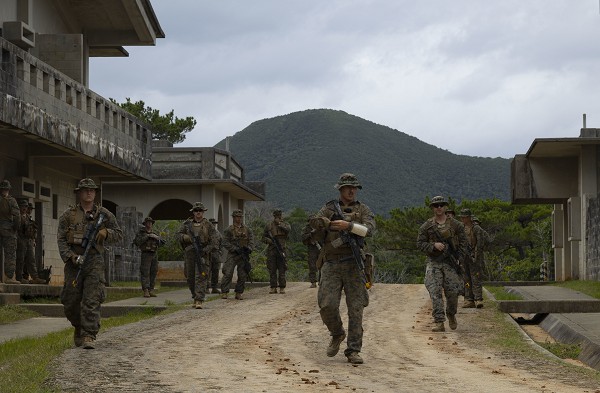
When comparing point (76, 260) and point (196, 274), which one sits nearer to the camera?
point (76, 260)

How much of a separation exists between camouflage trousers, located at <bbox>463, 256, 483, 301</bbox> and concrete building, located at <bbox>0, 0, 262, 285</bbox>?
28.2ft

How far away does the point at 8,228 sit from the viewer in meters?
22.0

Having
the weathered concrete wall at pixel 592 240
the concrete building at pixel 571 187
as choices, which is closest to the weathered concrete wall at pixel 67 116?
the concrete building at pixel 571 187

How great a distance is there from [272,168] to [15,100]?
446ft

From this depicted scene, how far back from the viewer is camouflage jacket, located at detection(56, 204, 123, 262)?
13.3m

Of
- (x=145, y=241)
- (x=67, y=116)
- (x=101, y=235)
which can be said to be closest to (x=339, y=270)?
(x=101, y=235)

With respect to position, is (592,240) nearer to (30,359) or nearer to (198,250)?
(198,250)

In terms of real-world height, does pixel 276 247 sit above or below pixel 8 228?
below

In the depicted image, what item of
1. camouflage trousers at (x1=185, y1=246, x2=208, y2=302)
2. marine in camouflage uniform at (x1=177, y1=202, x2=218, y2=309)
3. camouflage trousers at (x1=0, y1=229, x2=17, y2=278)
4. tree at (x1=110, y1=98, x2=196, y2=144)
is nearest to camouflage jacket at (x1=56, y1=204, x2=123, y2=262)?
camouflage trousers at (x1=185, y1=246, x2=208, y2=302)

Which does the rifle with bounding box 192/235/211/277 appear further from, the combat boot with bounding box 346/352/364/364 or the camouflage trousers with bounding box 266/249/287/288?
the combat boot with bounding box 346/352/364/364

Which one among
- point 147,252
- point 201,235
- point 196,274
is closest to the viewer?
point 196,274

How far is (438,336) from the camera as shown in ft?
51.6

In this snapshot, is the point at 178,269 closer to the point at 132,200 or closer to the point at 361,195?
the point at 132,200

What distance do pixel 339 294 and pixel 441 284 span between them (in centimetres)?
445
